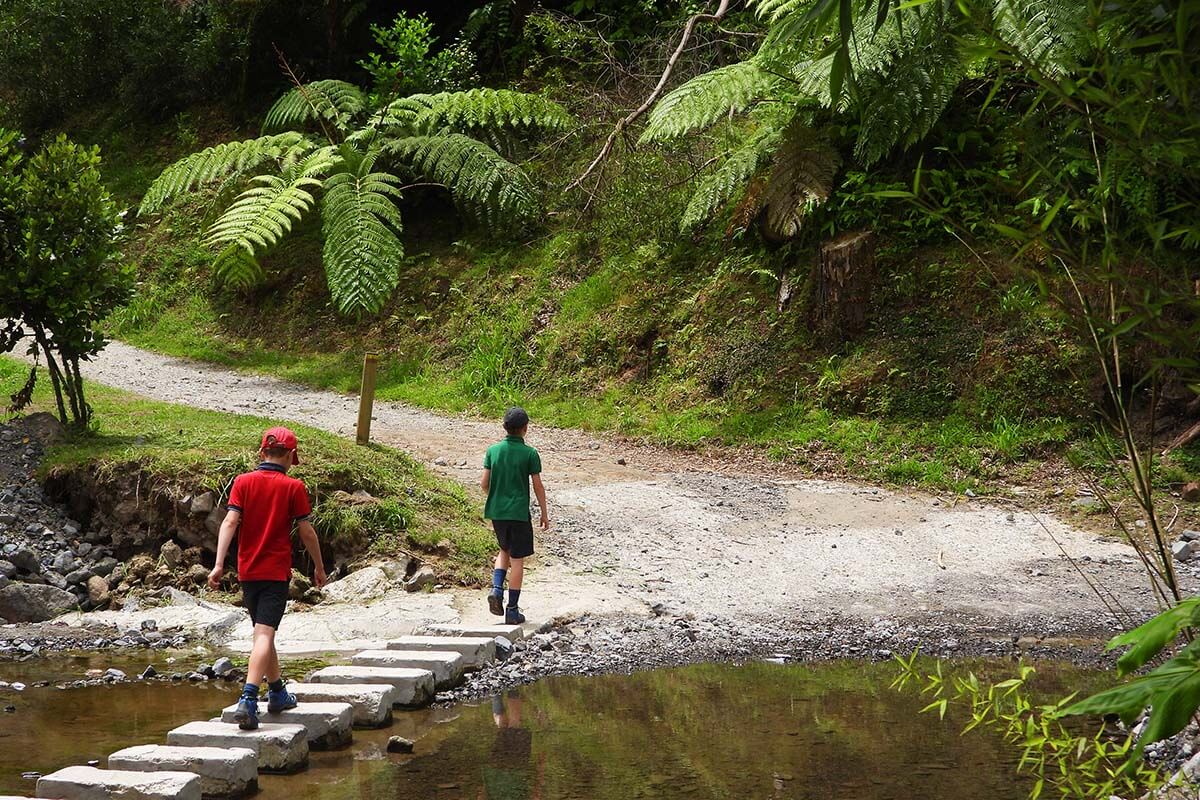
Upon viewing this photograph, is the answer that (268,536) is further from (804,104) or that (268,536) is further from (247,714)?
(804,104)

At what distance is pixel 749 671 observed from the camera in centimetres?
652

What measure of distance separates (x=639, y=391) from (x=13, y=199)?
6.75 meters

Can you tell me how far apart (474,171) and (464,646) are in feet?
33.9

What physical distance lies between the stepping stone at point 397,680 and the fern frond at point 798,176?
769 centimetres

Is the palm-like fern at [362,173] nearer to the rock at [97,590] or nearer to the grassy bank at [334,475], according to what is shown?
the grassy bank at [334,475]

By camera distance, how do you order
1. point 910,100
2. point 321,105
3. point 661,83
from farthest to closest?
1. point 321,105
2. point 910,100
3. point 661,83

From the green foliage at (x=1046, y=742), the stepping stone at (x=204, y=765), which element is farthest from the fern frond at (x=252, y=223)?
the green foliage at (x=1046, y=742)

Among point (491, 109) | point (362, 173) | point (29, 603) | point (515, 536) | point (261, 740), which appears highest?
point (491, 109)

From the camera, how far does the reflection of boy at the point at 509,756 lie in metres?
4.67

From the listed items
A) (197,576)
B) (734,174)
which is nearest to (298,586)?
(197,576)

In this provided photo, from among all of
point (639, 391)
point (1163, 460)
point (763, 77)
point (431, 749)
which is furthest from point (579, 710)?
point (763, 77)

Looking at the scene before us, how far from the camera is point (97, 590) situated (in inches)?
316

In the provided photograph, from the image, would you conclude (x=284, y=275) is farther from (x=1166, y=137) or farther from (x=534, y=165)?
(x=1166, y=137)

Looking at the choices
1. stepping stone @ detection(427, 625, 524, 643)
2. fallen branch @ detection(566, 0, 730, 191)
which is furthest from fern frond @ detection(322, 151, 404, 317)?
stepping stone @ detection(427, 625, 524, 643)
